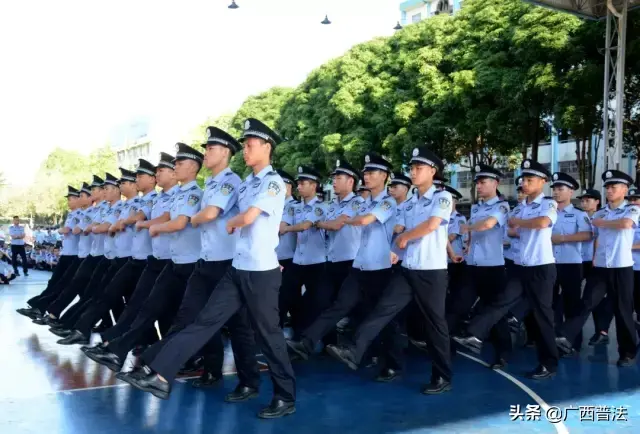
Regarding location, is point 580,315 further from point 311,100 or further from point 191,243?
point 311,100

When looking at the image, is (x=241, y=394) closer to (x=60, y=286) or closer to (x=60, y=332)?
(x=60, y=332)

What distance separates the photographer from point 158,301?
17.9 feet

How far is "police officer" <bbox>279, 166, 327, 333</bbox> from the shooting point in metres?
7.28

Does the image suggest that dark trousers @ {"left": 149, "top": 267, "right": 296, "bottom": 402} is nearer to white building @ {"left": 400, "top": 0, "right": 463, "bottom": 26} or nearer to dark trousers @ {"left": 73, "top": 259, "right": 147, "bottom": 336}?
dark trousers @ {"left": 73, "top": 259, "right": 147, "bottom": 336}

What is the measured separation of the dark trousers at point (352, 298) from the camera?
6.03 m

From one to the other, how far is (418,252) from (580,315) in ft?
8.28

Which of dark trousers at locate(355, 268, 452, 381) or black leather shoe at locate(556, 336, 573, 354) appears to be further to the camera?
black leather shoe at locate(556, 336, 573, 354)

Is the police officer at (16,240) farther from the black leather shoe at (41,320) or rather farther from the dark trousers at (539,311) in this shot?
the dark trousers at (539,311)

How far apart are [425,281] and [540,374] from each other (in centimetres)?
153

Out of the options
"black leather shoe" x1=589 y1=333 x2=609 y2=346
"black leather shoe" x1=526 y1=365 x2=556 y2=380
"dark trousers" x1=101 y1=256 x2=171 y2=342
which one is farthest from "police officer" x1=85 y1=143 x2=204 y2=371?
"black leather shoe" x1=589 y1=333 x2=609 y2=346

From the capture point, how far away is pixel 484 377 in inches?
240

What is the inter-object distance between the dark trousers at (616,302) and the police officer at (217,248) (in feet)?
11.1

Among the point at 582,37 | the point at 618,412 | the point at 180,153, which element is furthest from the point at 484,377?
the point at 582,37

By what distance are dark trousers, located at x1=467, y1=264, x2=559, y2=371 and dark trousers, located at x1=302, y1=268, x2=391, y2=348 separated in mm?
852
